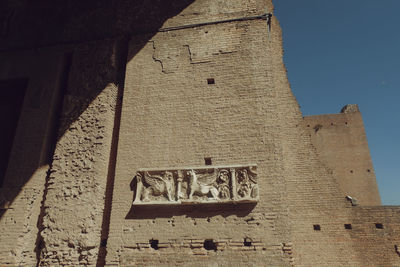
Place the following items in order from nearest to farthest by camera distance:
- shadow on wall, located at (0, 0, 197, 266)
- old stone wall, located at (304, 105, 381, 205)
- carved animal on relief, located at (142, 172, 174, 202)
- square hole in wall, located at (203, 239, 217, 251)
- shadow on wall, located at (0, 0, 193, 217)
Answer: square hole in wall, located at (203, 239, 217, 251)
carved animal on relief, located at (142, 172, 174, 202)
shadow on wall, located at (0, 0, 197, 266)
shadow on wall, located at (0, 0, 193, 217)
old stone wall, located at (304, 105, 381, 205)

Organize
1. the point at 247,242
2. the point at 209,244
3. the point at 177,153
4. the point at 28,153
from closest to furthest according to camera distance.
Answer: the point at 247,242 → the point at 209,244 → the point at 177,153 → the point at 28,153

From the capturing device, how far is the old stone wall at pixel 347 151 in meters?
13.5

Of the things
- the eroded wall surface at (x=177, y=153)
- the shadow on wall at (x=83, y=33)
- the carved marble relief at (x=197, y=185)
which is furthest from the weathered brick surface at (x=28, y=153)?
the carved marble relief at (x=197, y=185)

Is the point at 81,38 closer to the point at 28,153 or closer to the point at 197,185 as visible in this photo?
the point at 28,153

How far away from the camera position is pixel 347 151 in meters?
14.3

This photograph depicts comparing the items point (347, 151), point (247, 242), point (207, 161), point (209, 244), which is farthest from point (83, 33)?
point (347, 151)

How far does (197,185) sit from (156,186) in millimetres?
798

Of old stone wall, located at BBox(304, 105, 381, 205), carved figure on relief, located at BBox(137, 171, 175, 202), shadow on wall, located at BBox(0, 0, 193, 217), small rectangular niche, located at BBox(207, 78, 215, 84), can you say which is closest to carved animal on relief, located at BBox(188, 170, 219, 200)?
carved figure on relief, located at BBox(137, 171, 175, 202)

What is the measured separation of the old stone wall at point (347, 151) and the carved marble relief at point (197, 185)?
31.4 ft

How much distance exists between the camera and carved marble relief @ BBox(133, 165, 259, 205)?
4.94 m

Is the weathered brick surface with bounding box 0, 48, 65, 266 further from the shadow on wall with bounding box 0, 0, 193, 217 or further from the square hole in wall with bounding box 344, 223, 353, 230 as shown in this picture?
the square hole in wall with bounding box 344, 223, 353, 230

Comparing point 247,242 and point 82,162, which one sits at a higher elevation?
point 82,162

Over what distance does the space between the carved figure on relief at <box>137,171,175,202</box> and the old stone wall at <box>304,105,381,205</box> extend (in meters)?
10.1

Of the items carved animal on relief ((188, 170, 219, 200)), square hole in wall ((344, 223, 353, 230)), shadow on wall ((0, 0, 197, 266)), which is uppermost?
shadow on wall ((0, 0, 197, 266))
